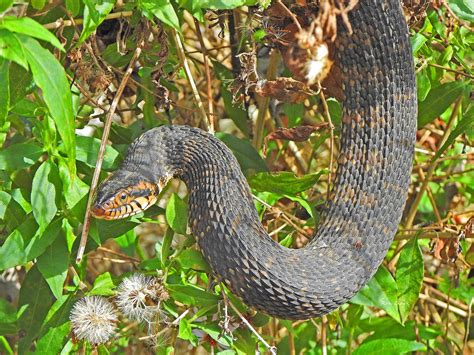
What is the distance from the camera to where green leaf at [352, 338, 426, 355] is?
297cm

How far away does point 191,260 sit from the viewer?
8.37ft

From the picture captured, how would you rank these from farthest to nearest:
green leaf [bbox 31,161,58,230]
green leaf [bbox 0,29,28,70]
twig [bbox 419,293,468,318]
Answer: twig [bbox 419,293,468,318], green leaf [bbox 31,161,58,230], green leaf [bbox 0,29,28,70]

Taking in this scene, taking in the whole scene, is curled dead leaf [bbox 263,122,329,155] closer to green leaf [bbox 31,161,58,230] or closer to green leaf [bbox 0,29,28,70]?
green leaf [bbox 31,161,58,230]

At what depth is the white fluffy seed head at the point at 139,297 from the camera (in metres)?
2.50

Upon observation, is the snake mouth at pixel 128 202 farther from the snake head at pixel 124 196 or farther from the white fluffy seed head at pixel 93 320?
the white fluffy seed head at pixel 93 320

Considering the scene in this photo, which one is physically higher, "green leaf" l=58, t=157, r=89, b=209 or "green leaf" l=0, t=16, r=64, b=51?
"green leaf" l=0, t=16, r=64, b=51

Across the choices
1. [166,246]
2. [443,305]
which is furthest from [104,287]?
[443,305]

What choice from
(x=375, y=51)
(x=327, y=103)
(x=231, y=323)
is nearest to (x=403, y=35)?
(x=375, y=51)

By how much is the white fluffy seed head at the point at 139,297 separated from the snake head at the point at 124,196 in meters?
0.18

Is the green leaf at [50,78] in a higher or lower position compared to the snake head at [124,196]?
higher

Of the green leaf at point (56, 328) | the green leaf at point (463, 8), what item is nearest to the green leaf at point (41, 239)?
the green leaf at point (56, 328)

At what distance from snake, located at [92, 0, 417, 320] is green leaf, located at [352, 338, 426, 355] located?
0.39 m

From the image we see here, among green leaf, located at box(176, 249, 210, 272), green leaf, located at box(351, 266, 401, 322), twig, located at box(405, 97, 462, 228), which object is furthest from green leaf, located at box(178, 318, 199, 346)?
twig, located at box(405, 97, 462, 228)

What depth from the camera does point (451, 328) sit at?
398cm
